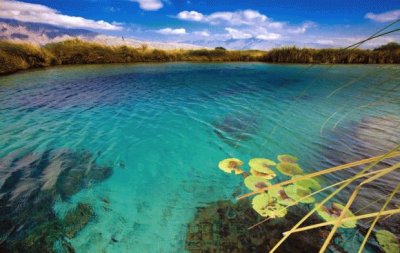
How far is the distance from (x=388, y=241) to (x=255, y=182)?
1914 mm

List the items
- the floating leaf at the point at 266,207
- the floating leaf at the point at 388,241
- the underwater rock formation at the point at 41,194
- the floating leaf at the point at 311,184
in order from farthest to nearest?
the floating leaf at the point at 311,184, the floating leaf at the point at 266,207, the underwater rock formation at the point at 41,194, the floating leaf at the point at 388,241

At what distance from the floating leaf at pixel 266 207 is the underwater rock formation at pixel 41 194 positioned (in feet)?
8.50

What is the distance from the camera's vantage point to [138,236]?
10.4ft

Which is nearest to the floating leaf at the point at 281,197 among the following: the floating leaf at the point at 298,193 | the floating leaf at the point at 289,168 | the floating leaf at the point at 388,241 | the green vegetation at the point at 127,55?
the floating leaf at the point at 298,193

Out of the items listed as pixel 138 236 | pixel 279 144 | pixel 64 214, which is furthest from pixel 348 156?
pixel 64 214

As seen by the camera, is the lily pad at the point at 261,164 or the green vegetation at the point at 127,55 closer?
the lily pad at the point at 261,164

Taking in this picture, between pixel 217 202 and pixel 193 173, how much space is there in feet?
3.35

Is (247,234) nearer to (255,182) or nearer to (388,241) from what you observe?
(255,182)

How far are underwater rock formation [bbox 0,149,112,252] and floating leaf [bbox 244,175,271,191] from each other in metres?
2.66

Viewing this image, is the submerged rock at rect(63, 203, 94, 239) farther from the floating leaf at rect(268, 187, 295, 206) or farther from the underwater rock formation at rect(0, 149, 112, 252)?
the floating leaf at rect(268, 187, 295, 206)

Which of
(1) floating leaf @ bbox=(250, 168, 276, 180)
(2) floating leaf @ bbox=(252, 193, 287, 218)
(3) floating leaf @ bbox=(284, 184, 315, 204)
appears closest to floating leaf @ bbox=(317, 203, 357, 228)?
(3) floating leaf @ bbox=(284, 184, 315, 204)

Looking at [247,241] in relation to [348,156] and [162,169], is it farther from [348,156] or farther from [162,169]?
[348,156]

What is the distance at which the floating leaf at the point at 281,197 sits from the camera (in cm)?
346

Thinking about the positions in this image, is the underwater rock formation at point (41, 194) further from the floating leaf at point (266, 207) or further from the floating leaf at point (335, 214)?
the floating leaf at point (335, 214)
